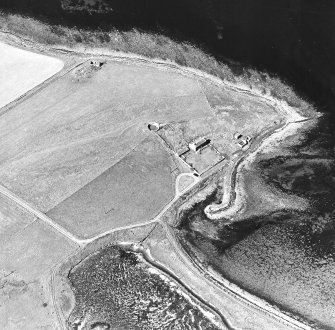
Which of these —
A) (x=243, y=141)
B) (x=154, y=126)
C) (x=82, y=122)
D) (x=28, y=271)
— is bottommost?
(x=28, y=271)

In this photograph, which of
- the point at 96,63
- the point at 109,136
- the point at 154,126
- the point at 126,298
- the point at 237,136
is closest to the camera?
the point at 126,298

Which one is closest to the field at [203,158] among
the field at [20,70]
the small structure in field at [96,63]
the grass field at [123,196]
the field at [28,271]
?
the grass field at [123,196]

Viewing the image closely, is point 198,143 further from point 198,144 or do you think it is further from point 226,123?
point 226,123

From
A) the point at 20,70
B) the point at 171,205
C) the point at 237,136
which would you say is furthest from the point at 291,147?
the point at 20,70

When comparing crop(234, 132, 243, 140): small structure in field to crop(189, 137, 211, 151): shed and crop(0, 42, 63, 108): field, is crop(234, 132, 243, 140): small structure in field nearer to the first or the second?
crop(189, 137, 211, 151): shed

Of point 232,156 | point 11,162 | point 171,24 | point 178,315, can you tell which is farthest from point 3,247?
point 171,24

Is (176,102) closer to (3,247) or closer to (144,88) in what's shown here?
(144,88)
